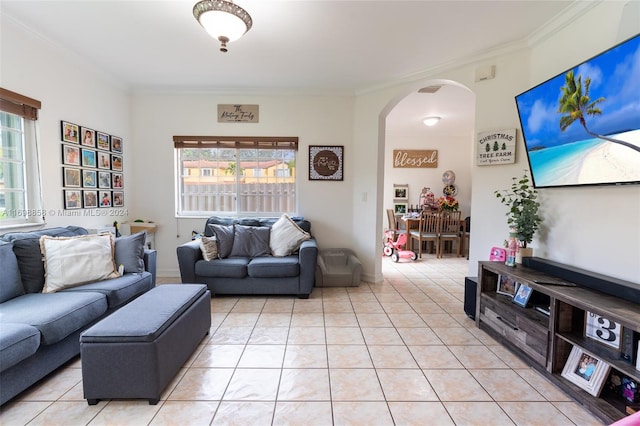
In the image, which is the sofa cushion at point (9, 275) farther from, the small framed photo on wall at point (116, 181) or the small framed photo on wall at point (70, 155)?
the small framed photo on wall at point (116, 181)

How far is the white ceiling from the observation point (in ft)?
7.39

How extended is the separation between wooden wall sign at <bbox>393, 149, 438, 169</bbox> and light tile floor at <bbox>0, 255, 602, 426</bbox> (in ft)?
14.4

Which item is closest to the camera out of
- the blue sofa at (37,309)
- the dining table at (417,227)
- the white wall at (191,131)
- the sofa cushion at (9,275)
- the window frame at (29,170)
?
the blue sofa at (37,309)

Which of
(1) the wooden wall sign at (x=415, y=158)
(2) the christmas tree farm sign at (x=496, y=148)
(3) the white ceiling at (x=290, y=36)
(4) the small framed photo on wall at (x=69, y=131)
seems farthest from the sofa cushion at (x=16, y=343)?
(1) the wooden wall sign at (x=415, y=158)

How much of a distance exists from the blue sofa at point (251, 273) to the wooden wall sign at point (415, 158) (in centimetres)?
420

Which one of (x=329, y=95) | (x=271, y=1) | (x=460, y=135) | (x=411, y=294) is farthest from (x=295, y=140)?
(x=460, y=135)

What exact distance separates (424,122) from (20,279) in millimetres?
5940

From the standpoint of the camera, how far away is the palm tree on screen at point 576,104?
1.81 metres

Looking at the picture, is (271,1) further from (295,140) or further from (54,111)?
(54,111)

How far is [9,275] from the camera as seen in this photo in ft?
6.86

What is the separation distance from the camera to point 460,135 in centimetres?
661

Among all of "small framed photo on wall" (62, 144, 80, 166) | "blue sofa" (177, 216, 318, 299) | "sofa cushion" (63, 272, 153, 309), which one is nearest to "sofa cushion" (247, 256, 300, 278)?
"blue sofa" (177, 216, 318, 299)


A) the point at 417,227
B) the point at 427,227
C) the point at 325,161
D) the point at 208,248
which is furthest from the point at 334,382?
the point at 417,227

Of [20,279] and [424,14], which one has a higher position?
[424,14]
